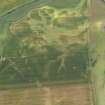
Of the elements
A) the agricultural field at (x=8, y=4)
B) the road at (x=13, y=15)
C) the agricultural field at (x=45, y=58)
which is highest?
the agricultural field at (x=8, y=4)

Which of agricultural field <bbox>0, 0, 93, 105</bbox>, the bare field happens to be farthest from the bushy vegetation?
the bare field

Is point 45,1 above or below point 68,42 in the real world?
above

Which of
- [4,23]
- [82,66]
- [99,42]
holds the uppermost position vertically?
[4,23]

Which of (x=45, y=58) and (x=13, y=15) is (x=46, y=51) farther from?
(x=13, y=15)

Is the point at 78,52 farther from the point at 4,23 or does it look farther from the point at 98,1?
the point at 4,23

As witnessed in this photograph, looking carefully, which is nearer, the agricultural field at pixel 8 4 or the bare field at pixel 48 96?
the bare field at pixel 48 96

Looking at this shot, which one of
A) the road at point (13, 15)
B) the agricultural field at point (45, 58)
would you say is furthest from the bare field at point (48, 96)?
the road at point (13, 15)

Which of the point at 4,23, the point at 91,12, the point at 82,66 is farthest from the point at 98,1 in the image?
the point at 4,23

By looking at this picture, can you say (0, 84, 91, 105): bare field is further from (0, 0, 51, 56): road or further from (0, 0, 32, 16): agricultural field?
(0, 0, 32, 16): agricultural field

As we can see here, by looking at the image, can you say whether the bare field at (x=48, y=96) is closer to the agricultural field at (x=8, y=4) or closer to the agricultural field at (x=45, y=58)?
the agricultural field at (x=45, y=58)
